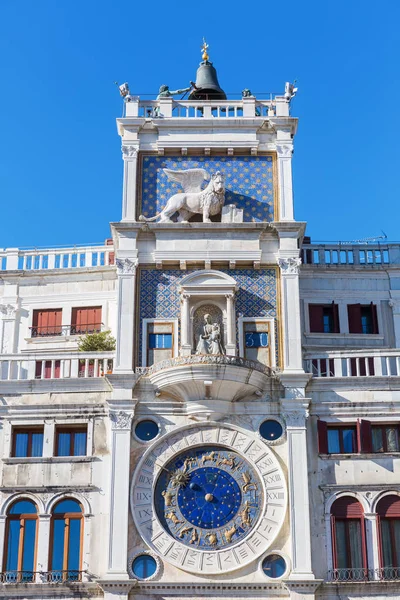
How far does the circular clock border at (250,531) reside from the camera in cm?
3131

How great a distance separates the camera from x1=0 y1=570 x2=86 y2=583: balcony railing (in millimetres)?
31203

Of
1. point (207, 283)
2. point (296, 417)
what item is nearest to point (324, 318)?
point (207, 283)

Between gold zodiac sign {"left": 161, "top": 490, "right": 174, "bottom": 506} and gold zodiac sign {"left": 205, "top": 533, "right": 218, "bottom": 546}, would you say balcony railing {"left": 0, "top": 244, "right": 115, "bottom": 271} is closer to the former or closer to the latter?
gold zodiac sign {"left": 161, "top": 490, "right": 174, "bottom": 506}

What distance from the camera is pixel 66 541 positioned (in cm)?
3175

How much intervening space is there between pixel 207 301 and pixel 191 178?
4300mm

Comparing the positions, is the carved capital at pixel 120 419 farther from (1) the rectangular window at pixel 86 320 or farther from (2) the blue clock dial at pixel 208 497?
(1) the rectangular window at pixel 86 320

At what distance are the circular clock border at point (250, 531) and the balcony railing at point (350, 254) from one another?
8.24 metres

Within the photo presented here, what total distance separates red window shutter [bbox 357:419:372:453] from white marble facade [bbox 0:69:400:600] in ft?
0.61

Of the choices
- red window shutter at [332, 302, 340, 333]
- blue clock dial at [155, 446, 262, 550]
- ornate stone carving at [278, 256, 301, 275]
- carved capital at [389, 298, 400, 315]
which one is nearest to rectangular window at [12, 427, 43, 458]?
blue clock dial at [155, 446, 262, 550]

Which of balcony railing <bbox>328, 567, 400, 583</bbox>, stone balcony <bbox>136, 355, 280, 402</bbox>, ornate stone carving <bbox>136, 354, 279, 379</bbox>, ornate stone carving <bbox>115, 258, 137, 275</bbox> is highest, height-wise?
ornate stone carving <bbox>115, 258, 137, 275</bbox>

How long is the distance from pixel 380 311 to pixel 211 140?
8.09 meters

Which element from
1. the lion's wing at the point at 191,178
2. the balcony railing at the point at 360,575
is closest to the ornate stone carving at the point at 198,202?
the lion's wing at the point at 191,178

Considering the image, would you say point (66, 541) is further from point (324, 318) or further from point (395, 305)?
point (395, 305)

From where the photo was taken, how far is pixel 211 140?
1451 inches
